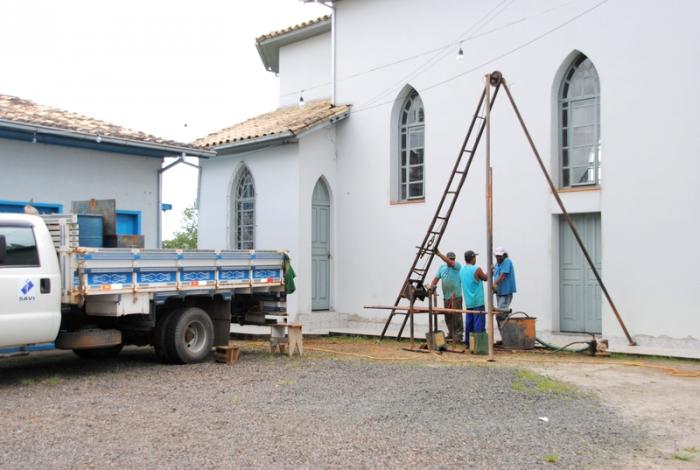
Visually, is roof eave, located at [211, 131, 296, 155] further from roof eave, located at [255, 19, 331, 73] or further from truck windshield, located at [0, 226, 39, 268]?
truck windshield, located at [0, 226, 39, 268]

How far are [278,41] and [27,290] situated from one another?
43.1 feet

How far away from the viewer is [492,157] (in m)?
15.2

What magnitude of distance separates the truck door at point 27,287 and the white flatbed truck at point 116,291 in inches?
0.5

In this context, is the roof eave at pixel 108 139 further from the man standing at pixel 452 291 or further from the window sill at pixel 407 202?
the man standing at pixel 452 291

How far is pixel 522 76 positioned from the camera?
48.7ft

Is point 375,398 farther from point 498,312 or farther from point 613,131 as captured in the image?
point 613,131

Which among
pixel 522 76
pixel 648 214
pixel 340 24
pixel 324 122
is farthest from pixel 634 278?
pixel 340 24

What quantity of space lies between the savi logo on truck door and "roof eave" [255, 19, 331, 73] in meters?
12.0

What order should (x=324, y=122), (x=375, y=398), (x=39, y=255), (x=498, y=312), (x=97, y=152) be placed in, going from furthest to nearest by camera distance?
(x=324, y=122), (x=97, y=152), (x=498, y=312), (x=39, y=255), (x=375, y=398)

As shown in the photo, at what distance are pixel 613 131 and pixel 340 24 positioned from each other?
25.2 ft

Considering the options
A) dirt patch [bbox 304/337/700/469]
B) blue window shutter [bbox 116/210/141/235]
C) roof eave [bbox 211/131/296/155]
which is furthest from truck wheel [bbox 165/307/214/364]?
roof eave [bbox 211/131/296/155]

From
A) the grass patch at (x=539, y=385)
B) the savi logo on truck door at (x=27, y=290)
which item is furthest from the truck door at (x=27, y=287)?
the grass patch at (x=539, y=385)

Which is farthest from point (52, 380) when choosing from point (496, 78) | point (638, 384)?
point (496, 78)

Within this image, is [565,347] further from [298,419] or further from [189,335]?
[298,419]
